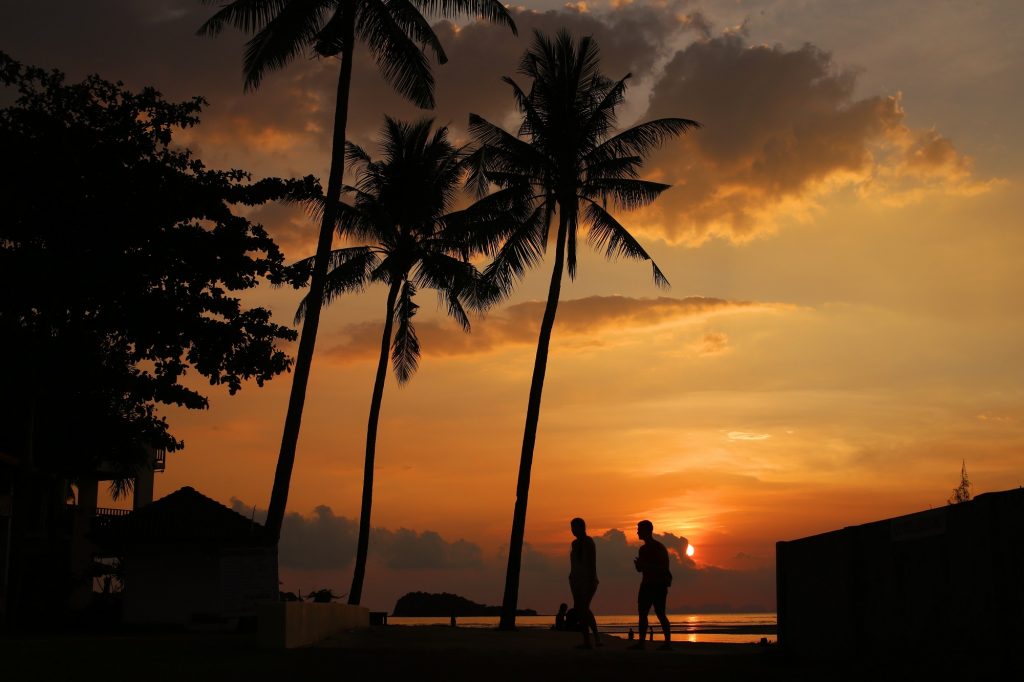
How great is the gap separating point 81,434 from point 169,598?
4814 millimetres

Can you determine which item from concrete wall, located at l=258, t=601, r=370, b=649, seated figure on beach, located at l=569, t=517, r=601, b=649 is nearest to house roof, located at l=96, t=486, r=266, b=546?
Result: concrete wall, located at l=258, t=601, r=370, b=649

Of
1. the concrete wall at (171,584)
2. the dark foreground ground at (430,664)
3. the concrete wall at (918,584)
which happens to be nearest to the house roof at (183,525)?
the concrete wall at (171,584)

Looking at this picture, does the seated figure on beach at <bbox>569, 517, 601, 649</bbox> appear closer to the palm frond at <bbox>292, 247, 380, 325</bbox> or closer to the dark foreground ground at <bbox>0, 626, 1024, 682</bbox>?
the dark foreground ground at <bbox>0, 626, 1024, 682</bbox>

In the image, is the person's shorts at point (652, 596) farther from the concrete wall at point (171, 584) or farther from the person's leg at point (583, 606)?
the concrete wall at point (171, 584)

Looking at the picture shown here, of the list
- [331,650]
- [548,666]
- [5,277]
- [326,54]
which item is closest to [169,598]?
[5,277]

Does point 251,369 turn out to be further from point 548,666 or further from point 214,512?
point 548,666

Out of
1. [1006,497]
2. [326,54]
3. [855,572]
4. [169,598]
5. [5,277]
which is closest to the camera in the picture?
[1006,497]

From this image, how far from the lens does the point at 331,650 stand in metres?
13.1

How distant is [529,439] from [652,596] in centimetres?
1250

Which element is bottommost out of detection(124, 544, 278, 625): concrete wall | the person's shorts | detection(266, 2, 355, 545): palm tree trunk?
detection(124, 544, 278, 625): concrete wall

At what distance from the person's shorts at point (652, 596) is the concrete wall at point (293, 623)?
14.6 feet

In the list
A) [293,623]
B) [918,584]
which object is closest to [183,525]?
[293,623]

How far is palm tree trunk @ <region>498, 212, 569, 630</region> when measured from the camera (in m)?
25.4

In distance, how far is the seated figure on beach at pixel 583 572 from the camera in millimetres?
13789
